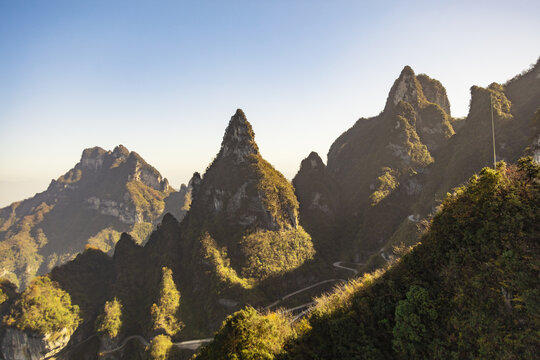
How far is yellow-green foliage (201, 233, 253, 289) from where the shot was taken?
6712 cm

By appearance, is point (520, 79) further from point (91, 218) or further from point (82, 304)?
point (91, 218)

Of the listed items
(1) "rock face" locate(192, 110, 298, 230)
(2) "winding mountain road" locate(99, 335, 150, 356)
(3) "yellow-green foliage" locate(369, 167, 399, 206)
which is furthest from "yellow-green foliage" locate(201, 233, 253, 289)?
(3) "yellow-green foliage" locate(369, 167, 399, 206)

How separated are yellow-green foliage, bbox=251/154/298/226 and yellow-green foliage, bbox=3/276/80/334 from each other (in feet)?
231

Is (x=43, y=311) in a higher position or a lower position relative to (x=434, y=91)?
lower

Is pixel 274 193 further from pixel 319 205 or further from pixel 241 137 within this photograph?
pixel 241 137

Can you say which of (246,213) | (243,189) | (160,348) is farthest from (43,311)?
(243,189)

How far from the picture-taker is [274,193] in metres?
86.4

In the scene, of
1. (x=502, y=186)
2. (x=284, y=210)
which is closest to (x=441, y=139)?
(x=284, y=210)

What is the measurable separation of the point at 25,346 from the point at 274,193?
8568 centimetres

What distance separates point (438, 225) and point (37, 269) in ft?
844

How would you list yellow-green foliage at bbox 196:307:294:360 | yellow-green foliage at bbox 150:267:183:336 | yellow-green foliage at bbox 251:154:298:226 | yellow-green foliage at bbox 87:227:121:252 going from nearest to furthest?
yellow-green foliage at bbox 196:307:294:360
yellow-green foliage at bbox 150:267:183:336
yellow-green foliage at bbox 251:154:298:226
yellow-green foliage at bbox 87:227:121:252

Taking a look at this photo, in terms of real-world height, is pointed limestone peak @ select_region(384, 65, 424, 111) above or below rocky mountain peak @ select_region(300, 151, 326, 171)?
above

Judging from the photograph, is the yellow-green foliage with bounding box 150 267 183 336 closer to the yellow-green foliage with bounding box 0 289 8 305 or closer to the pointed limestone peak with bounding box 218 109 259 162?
the pointed limestone peak with bounding box 218 109 259 162

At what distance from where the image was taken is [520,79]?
84000 mm
